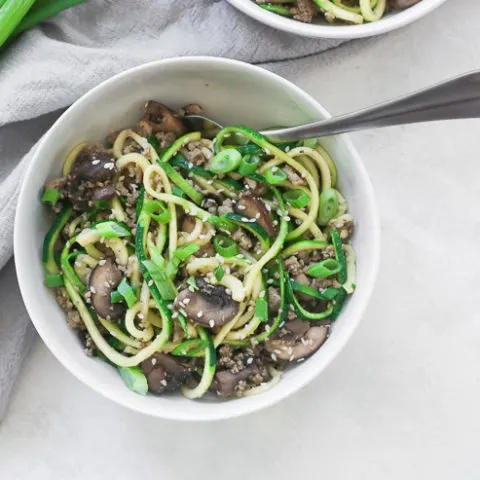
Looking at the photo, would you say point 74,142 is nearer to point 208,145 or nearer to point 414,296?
point 208,145

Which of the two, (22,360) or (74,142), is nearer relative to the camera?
(74,142)

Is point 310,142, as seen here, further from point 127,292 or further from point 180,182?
point 127,292

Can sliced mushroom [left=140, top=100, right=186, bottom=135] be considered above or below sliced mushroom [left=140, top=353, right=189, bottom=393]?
above

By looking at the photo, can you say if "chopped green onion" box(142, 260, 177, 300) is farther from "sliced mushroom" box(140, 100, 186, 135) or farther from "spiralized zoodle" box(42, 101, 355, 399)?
"sliced mushroom" box(140, 100, 186, 135)

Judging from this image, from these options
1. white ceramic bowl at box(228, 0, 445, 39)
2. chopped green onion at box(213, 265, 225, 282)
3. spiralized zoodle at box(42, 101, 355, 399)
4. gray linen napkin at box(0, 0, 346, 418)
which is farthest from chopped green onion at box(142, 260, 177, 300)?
white ceramic bowl at box(228, 0, 445, 39)

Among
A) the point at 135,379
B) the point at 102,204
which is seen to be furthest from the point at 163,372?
the point at 102,204

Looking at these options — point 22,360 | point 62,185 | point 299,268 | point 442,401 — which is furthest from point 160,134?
point 442,401
